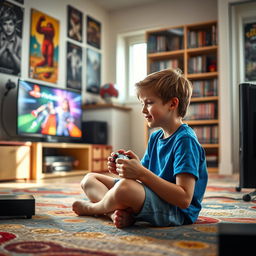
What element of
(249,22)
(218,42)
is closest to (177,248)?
(218,42)

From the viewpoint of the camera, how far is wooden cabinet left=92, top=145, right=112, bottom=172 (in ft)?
14.1

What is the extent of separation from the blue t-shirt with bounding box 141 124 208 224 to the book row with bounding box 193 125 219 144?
3152mm

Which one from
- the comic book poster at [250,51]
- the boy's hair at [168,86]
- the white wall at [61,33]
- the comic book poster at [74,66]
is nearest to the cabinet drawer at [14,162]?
the white wall at [61,33]

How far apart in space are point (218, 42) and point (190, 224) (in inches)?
136

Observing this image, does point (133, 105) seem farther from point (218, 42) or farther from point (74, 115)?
point (218, 42)

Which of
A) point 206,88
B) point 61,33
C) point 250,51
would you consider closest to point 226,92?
point 206,88

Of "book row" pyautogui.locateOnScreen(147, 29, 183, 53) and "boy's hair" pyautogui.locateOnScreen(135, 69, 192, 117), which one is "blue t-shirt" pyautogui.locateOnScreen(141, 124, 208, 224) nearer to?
"boy's hair" pyautogui.locateOnScreen(135, 69, 192, 117)

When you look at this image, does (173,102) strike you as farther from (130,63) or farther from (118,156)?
(130,63)

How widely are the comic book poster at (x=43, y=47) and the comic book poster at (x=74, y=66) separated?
23cm

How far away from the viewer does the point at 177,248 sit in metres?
0.88

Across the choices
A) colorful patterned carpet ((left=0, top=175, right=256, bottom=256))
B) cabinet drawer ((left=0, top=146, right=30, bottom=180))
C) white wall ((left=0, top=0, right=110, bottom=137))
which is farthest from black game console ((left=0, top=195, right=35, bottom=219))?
white wall ((left=0, top=0, right=110, bottom=137))

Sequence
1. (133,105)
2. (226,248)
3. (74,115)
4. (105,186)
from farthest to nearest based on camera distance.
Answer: (133,105), (74,115), (105,186), (226,248)

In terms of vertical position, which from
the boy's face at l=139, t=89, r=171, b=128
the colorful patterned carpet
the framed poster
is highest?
the framed poster

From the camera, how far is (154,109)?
1.19 m
